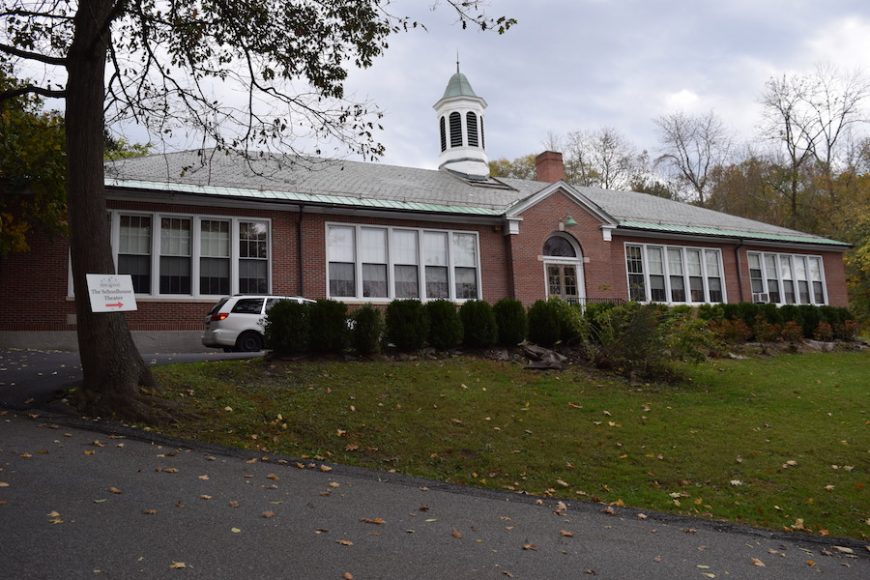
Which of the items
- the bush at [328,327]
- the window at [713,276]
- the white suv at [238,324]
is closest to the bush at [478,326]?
A: the bush at [328,327]

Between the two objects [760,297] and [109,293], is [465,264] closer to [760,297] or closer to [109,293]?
[109,293]

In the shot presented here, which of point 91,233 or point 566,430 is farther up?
point 91,233

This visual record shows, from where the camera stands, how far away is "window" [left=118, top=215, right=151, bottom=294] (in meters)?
16.4

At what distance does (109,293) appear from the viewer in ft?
27.7

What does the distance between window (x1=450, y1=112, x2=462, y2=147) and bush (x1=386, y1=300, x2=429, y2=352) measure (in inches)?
644

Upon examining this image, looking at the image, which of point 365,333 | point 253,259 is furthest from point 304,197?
point 365,333

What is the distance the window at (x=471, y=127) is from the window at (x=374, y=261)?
9.82 m

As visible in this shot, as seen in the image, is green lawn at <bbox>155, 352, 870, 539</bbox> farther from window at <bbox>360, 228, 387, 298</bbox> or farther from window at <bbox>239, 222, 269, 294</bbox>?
window at <bbox>360, 228, 387, 298</bbox>

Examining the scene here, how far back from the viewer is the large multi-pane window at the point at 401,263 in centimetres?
1880

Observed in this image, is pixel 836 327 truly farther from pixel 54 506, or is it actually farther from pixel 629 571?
pixel 54 506

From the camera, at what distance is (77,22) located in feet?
29.3

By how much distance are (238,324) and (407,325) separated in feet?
14.3

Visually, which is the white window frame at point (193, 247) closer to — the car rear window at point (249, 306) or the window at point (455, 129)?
the car rear window at point (249, 306)

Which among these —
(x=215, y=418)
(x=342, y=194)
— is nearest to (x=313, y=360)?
(x=215, y=418)
